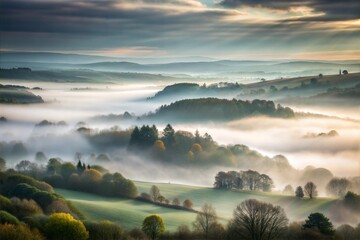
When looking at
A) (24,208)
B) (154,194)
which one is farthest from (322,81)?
(24,208)

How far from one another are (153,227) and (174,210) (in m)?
13.1

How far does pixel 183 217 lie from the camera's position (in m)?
54.0

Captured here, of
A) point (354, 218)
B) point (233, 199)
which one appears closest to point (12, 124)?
point (233, 199)

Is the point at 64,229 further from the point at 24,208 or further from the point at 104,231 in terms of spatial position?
the point at 24,208

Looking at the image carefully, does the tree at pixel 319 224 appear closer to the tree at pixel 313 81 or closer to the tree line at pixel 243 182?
the tree line at pixel 243 182

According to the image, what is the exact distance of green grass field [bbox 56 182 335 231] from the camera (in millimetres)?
51062

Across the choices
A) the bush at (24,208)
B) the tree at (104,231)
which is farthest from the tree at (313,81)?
the tree at (104,231)

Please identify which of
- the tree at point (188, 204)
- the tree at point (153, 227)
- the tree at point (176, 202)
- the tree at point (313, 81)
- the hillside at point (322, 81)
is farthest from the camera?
the tree at point (313, 81)

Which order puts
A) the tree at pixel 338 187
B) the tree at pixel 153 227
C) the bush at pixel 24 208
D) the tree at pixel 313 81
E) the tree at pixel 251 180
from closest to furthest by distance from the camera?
the tree at pixel 153 227, the bush at pixel 24 208, the tree at pixel 338 187, the tree at pixel 251 180, the tree at pixel 313 81

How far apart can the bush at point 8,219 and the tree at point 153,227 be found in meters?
9.82

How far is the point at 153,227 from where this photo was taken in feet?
147

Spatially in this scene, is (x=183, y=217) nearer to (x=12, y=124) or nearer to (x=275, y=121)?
(x=12, y=124)

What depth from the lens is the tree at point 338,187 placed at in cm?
6761

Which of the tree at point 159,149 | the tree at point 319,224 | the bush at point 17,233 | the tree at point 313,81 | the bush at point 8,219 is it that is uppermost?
the tree at point 313,81
